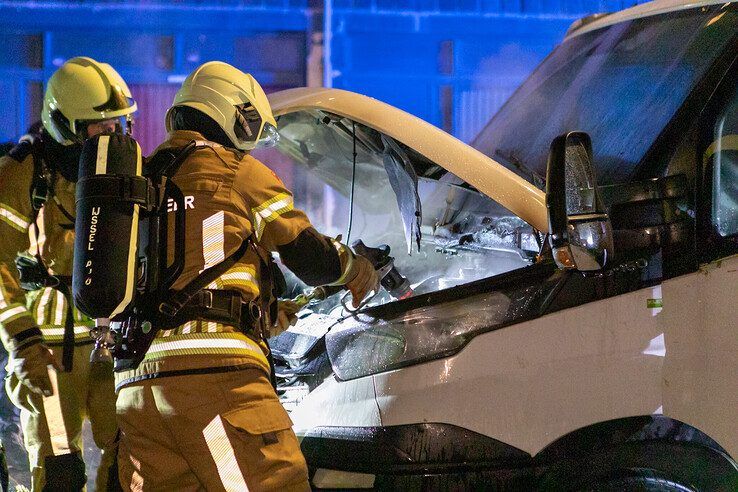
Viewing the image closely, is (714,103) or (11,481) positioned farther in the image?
(11,481)

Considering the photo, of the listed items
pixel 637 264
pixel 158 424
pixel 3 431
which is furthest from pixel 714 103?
pixel 3 431

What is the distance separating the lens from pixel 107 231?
268 centimetres

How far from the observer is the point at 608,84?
379 centimetres

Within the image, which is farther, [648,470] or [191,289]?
[648,470]

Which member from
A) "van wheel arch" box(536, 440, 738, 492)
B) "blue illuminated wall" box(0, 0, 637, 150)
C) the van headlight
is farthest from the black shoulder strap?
"blue illuminated wall" box(0, 0, 637, 150)

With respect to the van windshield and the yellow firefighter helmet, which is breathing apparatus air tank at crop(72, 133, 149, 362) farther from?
the van windshield

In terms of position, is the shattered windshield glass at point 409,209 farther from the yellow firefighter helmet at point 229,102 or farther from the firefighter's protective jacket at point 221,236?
the firefighter's protective jacket at point 221,236

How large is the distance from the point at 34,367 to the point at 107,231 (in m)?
0.92

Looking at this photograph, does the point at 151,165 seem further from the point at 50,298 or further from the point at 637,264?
the point at 637,264

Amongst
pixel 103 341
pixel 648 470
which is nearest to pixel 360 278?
pixel 103 341

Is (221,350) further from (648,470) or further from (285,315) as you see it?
(648,470)

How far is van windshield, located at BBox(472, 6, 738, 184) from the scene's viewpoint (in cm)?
337

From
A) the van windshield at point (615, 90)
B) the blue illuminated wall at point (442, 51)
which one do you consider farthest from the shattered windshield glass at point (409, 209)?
the blue illuminated wall at point (442, 51)

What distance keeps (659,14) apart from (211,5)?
1159 cm
